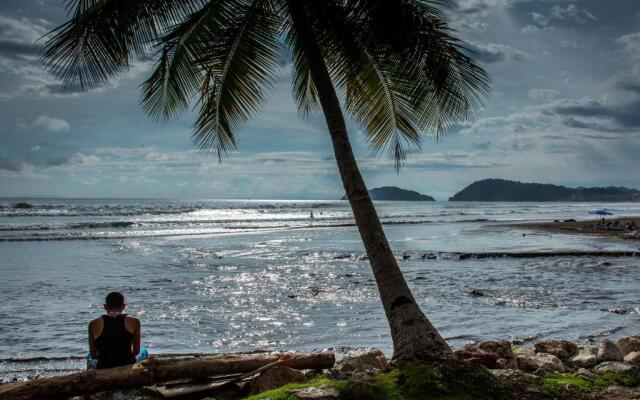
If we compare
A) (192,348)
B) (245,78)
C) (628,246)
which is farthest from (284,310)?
(628,246)

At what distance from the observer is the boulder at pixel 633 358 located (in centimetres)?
763

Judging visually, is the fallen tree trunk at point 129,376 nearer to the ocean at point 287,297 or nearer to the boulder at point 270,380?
the boulder at point 270,380

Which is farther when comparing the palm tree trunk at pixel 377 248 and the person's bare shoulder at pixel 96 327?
the palm tree trunk at pixel 377 248

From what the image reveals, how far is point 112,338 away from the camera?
21.3 ft

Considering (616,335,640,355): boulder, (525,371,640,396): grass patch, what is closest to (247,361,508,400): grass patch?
(525,371,640,396): grass patch

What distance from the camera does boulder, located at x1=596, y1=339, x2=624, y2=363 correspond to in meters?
7.92

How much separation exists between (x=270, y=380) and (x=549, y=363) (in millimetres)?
4076

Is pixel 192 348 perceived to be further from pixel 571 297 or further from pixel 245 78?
pixel 571 297

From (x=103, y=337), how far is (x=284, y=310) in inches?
305

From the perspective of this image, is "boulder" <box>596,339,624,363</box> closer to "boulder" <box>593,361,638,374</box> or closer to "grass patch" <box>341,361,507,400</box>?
"boulder" <box>593,361,638,374</box>

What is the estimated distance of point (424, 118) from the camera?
901cm

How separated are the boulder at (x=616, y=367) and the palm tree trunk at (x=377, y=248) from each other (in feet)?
8.12

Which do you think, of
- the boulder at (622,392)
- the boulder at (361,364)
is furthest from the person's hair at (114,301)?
the boulder at (622,392)

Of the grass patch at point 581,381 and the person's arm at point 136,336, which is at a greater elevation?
the person's arm at point 136,336
